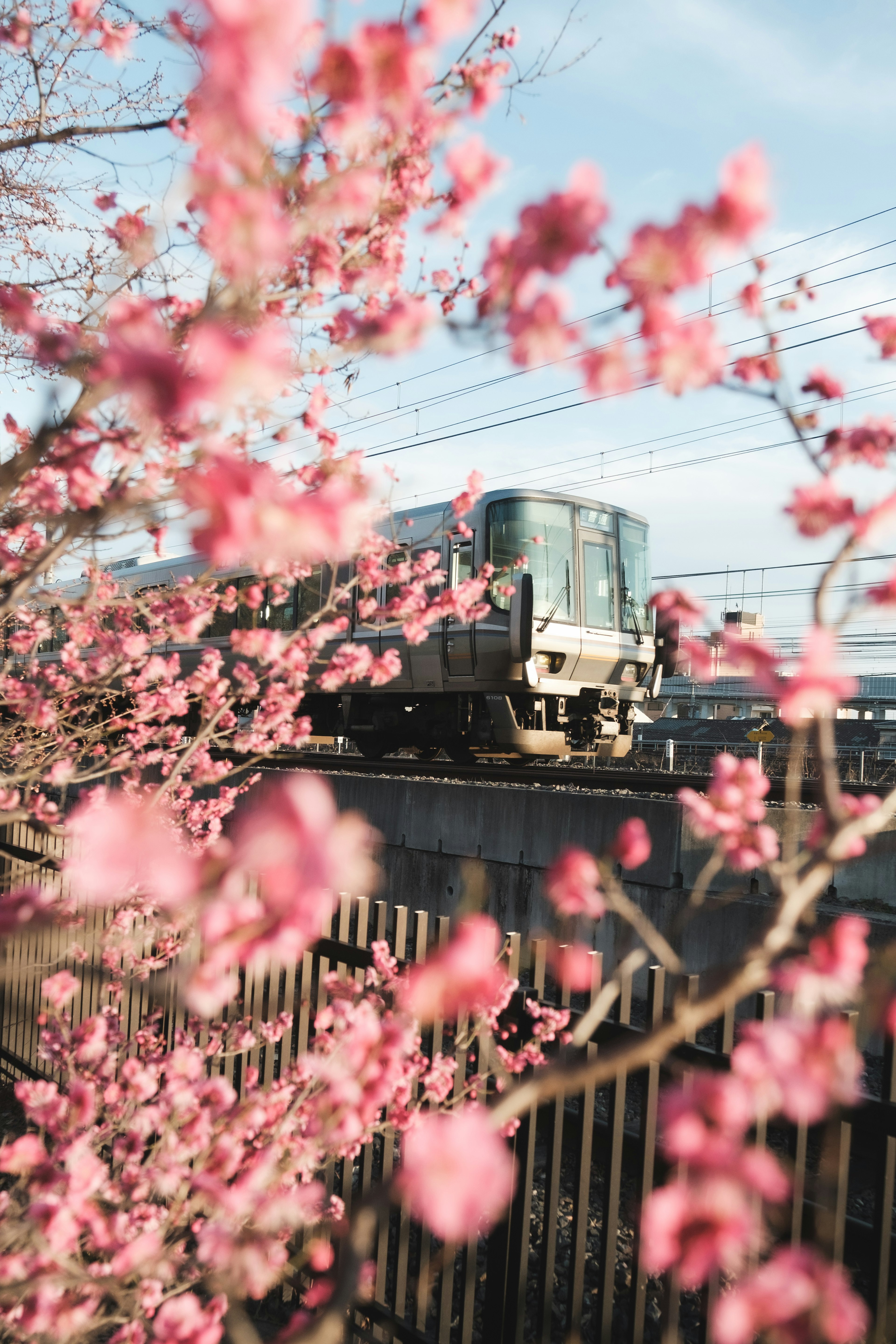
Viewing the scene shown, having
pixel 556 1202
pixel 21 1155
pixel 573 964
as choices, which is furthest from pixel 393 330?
pixel 556 1202

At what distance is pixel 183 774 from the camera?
29.6 ft

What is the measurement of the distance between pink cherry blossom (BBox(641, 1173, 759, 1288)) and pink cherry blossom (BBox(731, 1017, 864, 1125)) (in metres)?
0.12

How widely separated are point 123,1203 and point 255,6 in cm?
247

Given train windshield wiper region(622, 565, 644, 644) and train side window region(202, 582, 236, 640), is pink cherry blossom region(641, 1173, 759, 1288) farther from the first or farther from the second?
train side window region(202, 582, 236, 640)

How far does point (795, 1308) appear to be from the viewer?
102 cm

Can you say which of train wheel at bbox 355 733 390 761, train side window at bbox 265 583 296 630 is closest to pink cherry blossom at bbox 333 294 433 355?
train wheel at bbox 355 733 390 761

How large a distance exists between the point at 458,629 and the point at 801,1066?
420 inches

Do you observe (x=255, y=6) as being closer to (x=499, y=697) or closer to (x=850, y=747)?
(x=499, y=697)

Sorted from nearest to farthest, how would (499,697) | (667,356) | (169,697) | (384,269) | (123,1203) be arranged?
(667,356) → (123,1203) → (384,269) → (169,697) → (499,697)

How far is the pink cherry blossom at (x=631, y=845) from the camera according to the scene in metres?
1.70

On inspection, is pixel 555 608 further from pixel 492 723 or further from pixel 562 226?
Answer: pixel 562 226

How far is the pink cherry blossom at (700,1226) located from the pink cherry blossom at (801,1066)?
0.41ft

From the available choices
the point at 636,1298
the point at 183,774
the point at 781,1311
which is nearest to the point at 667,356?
the point at 781,1311

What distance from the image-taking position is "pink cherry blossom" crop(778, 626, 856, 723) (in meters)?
1.48
